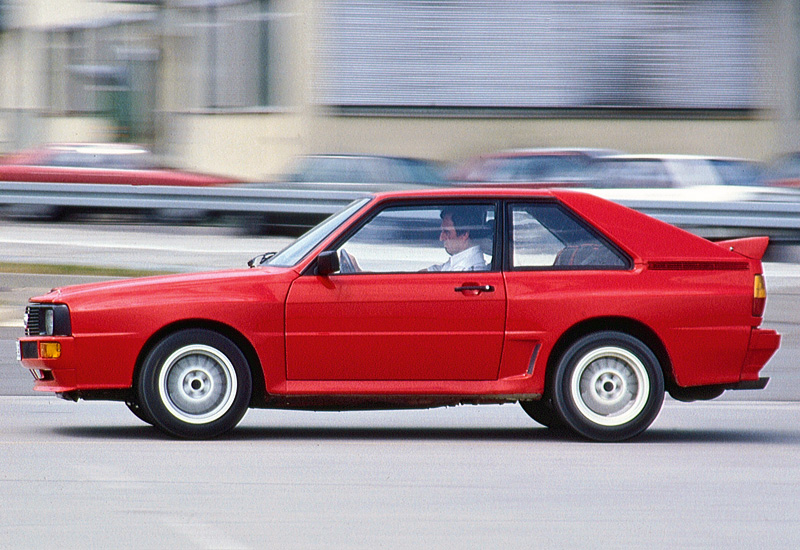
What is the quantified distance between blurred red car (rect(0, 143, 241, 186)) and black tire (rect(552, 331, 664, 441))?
53.1ft

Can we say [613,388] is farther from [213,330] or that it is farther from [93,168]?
[93,168]

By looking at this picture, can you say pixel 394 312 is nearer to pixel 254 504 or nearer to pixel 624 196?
pixel 254 504

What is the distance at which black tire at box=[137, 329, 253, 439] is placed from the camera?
291 inches

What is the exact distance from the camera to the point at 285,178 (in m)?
20.9

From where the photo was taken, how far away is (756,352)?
757 cm

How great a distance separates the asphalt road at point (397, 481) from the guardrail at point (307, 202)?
7.70 metres

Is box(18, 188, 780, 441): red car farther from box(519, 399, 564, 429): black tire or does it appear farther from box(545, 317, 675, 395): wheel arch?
box(519, 399, 564, 429): black tire

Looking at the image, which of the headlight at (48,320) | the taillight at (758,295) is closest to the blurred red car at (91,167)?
the headlight at (48,320)

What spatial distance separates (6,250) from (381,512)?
45.6ft

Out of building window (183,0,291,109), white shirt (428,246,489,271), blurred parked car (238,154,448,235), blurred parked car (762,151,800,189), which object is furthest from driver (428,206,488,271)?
building window (183,0,291,109)

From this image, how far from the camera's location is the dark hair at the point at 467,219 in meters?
7.59

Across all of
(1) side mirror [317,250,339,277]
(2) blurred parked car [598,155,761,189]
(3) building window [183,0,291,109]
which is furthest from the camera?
(3) building window [183,0,291,109]

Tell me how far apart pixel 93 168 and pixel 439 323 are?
17.4 meters

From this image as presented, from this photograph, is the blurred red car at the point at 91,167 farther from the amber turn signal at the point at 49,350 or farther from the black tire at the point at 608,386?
the black tire at the point at 608,386
